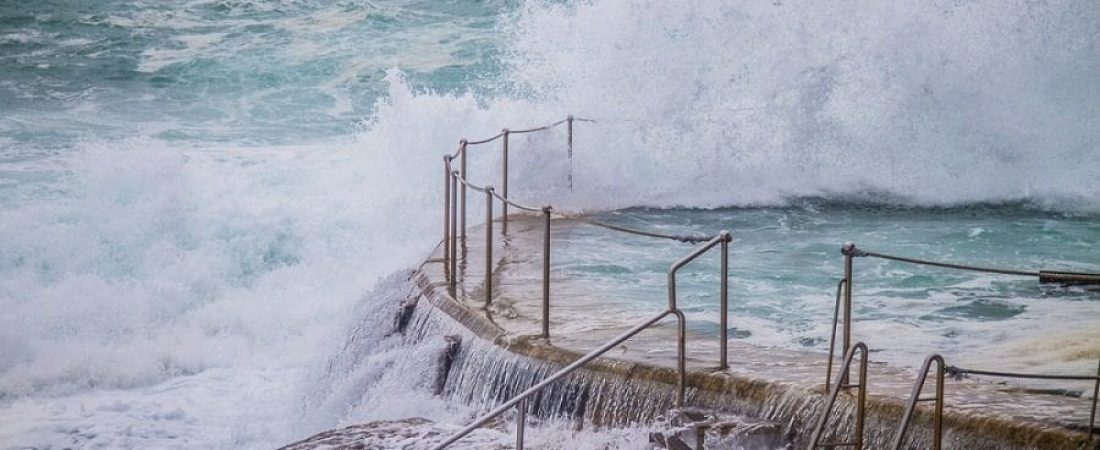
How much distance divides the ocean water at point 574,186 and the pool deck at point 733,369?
0.94m

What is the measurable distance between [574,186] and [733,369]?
271 inches

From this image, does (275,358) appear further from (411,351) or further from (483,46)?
(483,46)

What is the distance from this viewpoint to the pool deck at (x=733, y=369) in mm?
4664

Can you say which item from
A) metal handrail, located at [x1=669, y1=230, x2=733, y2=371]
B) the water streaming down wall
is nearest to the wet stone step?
the water streaming down wall

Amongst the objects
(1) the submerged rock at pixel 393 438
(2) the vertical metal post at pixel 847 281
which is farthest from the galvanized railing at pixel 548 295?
(2) the vertical metal post at pixel 847 281

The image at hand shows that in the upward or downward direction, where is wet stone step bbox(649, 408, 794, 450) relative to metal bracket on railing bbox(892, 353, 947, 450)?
downward

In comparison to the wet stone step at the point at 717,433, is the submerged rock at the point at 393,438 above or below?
below

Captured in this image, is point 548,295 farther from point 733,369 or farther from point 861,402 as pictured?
point 861,402

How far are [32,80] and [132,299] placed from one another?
37.9ft

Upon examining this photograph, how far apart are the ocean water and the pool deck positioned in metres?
0.94

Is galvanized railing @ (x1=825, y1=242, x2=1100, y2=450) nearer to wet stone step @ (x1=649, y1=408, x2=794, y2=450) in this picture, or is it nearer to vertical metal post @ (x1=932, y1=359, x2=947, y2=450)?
vertical metal post @ (x1=932, y1=359, x2=947, y2=450)

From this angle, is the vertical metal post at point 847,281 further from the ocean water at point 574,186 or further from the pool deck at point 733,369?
the ocean water at point 574,186

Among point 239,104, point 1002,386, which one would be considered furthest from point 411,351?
point 239,104

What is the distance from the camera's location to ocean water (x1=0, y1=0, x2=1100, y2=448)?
980cm
